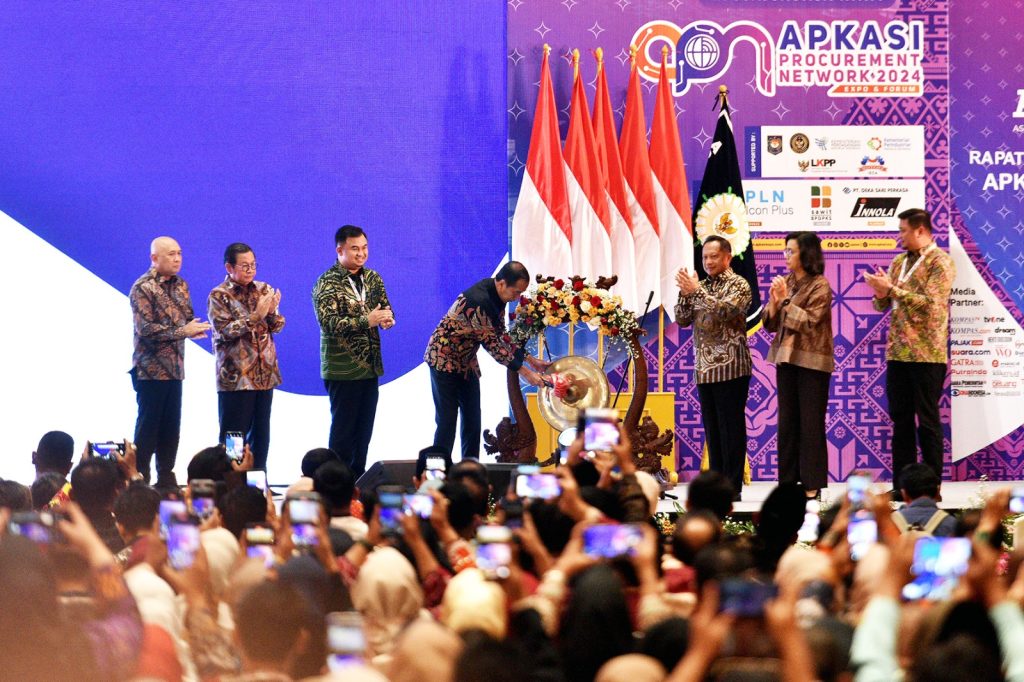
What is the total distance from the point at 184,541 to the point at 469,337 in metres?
3.99

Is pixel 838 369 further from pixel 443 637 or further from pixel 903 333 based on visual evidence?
pixel 443 637

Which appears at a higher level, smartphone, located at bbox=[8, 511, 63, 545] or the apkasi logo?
the apkasi logo

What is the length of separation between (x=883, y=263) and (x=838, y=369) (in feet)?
2.30

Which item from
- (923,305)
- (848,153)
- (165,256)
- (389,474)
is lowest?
(389,474)

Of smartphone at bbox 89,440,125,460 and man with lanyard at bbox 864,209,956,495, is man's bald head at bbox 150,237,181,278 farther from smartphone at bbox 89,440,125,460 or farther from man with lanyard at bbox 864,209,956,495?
man with lanyard at bbox 864,209,956,495

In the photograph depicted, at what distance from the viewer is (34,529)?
2.88 metres

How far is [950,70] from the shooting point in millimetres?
8008

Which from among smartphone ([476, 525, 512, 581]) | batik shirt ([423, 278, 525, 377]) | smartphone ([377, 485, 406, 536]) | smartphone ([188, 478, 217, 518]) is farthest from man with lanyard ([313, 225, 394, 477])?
smartphone ([476, 525, 512, 581])

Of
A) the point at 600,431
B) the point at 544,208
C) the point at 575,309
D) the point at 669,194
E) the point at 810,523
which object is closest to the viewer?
the point at 810,523

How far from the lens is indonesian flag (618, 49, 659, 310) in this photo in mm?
7824

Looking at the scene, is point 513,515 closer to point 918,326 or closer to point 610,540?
point 610,540

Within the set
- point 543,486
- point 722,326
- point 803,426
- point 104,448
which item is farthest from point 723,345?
point 543,486

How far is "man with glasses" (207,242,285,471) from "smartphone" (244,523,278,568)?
3.49 m

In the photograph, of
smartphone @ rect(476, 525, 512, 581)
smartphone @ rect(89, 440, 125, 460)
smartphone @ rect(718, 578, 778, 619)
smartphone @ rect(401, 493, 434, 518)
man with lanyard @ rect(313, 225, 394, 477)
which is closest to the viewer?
smartphone @ rect(718, 578, 778, 619)
